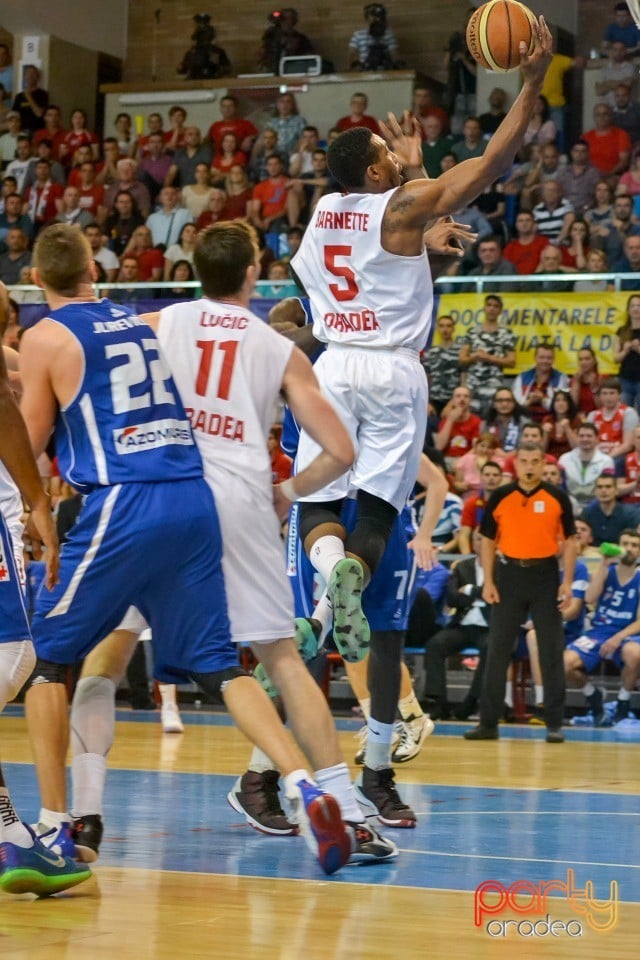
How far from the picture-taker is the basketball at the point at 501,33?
21.7 feet

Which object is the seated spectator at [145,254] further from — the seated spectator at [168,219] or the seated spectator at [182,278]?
the seated spectator at [182,278]

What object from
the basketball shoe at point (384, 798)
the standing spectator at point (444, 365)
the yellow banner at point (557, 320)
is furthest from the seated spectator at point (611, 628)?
the basketball shoe at point (384, 798)

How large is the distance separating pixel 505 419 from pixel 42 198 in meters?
8.62

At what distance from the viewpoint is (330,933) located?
402 centimetres

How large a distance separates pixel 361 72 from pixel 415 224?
16.1m

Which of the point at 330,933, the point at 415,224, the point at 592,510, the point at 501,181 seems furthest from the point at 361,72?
the point at 330,933

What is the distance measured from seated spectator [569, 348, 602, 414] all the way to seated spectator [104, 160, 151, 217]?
24.1ft

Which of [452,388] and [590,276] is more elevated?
[590,276]

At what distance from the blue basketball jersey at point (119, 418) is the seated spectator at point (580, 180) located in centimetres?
1392

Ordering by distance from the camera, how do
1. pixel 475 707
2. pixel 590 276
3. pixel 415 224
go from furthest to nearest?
1. pixel 590 276
2. pixel 475 707
3. pixel 415 224

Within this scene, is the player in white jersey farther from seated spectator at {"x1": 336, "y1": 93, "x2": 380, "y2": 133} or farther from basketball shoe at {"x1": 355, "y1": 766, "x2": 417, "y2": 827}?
seated spectator at {"x1": 336, "y1": 93, "x2": 380, "y2": 133}

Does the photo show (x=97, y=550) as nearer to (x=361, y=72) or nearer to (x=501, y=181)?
(x=501, y=181)

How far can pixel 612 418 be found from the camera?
1538 centimetres

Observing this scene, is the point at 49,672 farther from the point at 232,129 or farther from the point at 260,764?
the point at 232,129
